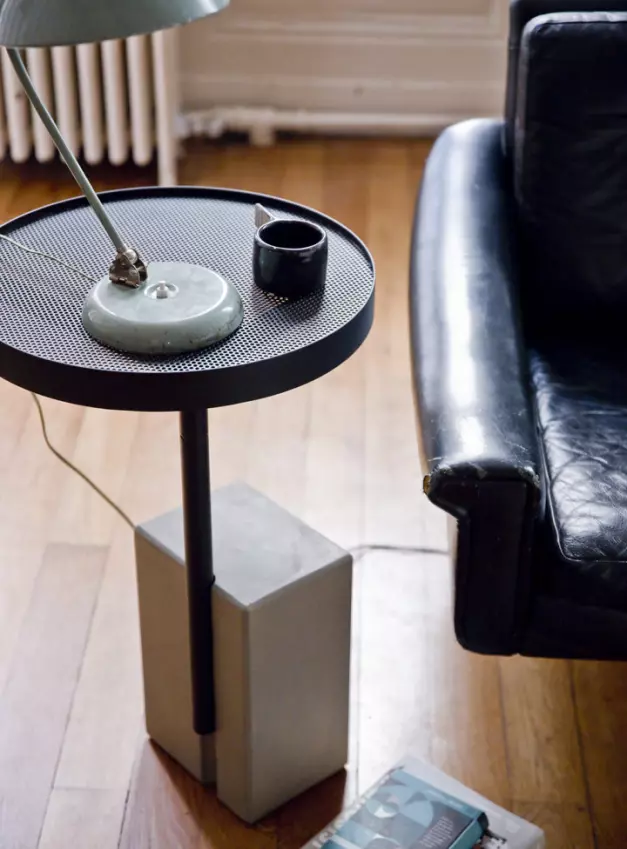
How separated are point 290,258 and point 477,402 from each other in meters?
0.29

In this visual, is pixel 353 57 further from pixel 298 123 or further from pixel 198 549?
pixel 198 549

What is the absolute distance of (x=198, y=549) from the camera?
1360mm

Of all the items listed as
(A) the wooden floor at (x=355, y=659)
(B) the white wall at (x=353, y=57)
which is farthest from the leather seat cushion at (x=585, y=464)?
(B) the white wall at (x=353, y=57)

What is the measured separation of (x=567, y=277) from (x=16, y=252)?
32.7 inches

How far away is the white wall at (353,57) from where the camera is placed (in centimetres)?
330

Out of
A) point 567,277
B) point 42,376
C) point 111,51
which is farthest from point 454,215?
point 111,51

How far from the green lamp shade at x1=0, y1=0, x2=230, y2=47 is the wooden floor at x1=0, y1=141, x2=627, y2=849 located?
1.00 metres

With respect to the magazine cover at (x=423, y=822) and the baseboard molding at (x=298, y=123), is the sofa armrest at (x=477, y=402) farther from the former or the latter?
the baseboard molding at (x=298, y=123)

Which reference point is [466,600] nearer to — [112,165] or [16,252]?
[16,252]

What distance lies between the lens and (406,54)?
3.37 metres

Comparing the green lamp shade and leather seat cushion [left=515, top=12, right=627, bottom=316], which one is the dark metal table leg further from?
leather seat cushion [left=515, top=12, right=627, bottom=316]

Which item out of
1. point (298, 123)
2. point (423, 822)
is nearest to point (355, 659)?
point (423, 822)

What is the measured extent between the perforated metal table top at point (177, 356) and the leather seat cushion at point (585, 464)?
346mm

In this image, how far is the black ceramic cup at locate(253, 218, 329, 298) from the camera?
1.24 meters
